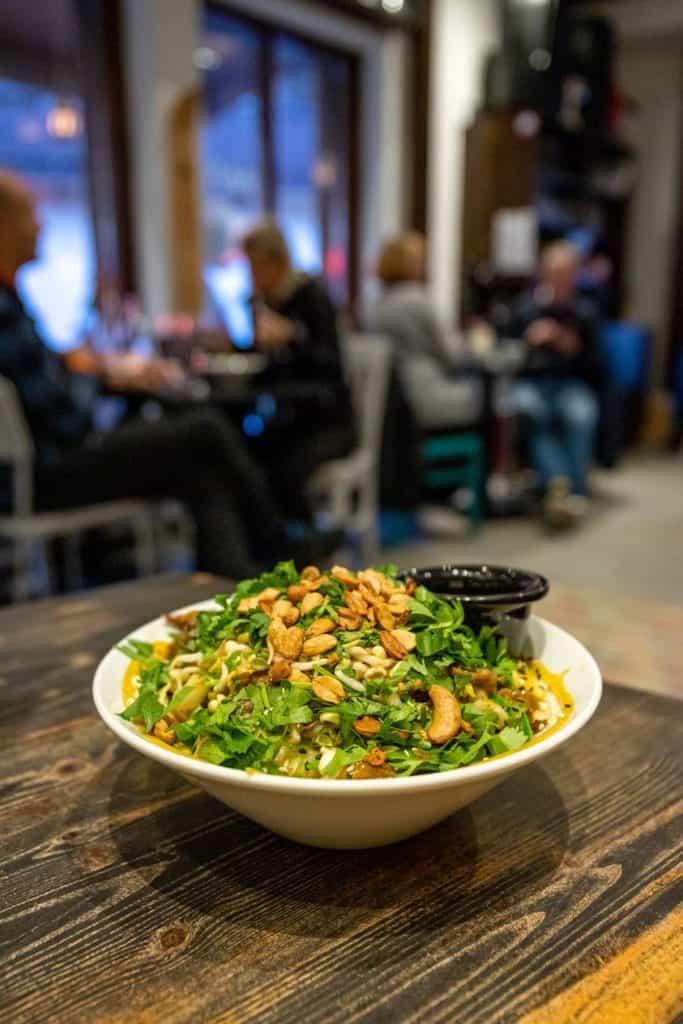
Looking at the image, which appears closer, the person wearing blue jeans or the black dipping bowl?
the black dipping bowl

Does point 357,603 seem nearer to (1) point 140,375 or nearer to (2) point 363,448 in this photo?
(1) point 140,375

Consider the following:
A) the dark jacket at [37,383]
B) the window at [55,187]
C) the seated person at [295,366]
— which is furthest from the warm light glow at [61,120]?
the dark jacket at [37,383]

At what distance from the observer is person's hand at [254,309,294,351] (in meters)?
2.86

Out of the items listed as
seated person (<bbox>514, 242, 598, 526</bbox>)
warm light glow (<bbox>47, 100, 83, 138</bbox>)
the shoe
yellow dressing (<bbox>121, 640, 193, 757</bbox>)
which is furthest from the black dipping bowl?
seated person (<bbox>514, 242, 598, 526</bbox>)

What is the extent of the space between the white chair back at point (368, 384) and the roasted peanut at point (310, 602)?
2.40 m

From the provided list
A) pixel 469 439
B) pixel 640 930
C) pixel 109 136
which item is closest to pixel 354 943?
pixel 640 930

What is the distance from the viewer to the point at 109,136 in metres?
3.73

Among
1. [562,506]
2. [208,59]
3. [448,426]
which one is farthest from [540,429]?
[208,59]

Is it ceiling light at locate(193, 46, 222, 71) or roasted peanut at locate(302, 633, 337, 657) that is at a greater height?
ceiling light at locate(193, 46, 222, 71)

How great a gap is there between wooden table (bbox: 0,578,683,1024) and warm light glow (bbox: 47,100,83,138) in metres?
3.42

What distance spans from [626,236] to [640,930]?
723 centimetres

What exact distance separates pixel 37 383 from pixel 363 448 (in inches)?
50.9

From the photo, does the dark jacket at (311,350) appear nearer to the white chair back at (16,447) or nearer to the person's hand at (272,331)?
the person's hand at (272,331)

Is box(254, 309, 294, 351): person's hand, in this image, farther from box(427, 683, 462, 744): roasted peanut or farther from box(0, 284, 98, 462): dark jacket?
box(427, 683, 462, 744): roasted peanut
